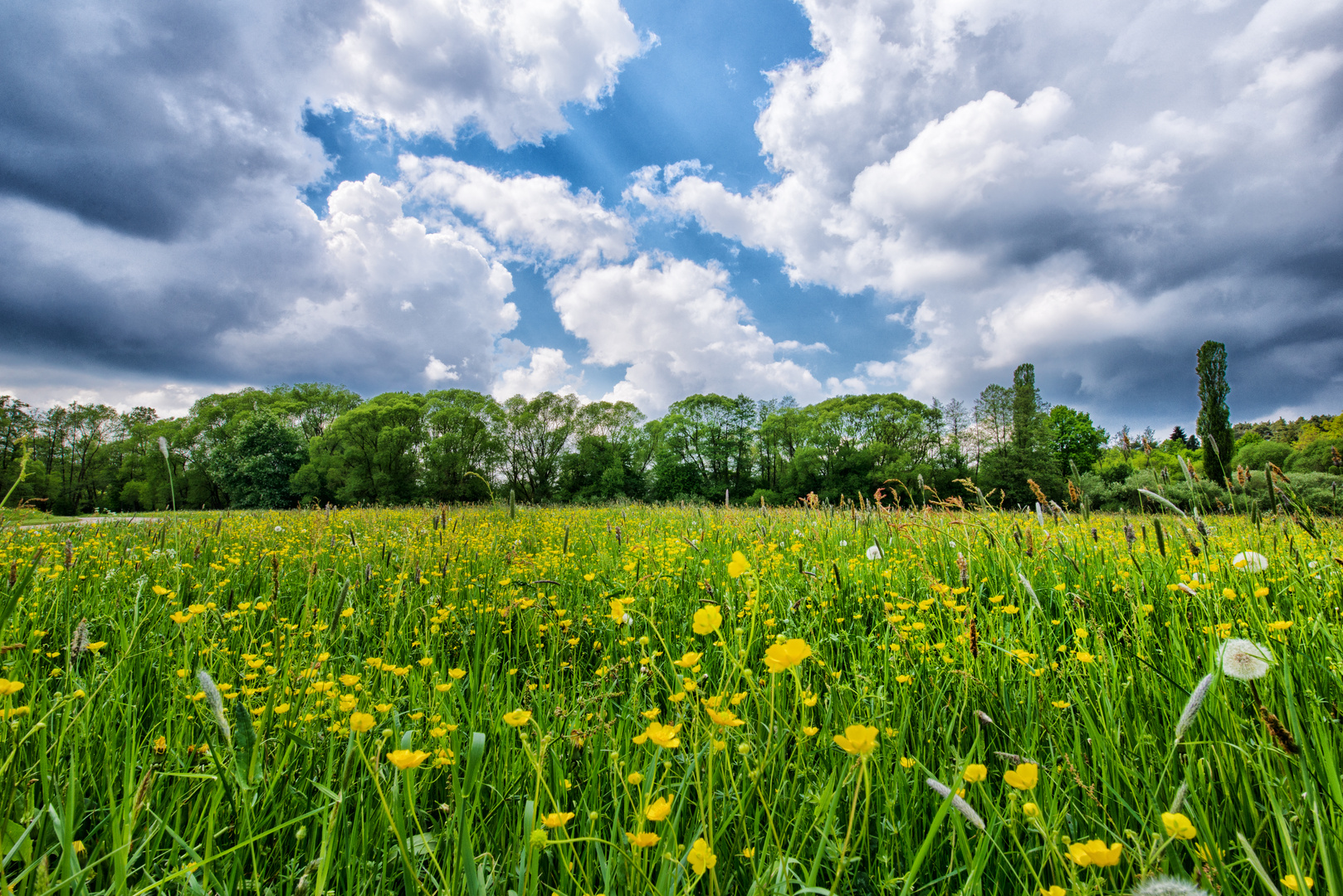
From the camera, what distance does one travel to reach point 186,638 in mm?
2359

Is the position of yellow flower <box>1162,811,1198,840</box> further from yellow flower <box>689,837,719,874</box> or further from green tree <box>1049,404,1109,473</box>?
green tree <box>1049,404,1109,473</box>

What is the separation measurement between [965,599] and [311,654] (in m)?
3.45

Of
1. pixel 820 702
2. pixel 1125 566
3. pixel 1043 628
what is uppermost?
pixel 1125 566

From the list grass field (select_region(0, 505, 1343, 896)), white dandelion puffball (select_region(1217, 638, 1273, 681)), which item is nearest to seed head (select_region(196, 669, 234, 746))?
grass field (select_region(0, 505, 1343, 896))

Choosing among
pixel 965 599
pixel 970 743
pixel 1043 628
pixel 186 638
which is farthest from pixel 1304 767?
pixel 186 638

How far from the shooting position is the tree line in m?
40.1

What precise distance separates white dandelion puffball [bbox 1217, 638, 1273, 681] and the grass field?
0.04 ft

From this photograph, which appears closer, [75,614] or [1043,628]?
[1043,628]

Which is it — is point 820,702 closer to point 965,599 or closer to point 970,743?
point 970,743

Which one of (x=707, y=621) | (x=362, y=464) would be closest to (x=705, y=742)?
(x=707, y=621)

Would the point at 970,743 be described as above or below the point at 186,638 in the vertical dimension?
below

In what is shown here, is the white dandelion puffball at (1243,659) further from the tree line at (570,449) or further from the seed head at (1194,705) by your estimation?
the tree line at (570,449)

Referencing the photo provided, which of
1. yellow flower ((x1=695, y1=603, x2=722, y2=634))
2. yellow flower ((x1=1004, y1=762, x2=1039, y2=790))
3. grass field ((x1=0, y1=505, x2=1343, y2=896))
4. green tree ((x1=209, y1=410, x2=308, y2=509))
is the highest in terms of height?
green tree ((x1=209, y1=410, x2=308, y2=509))

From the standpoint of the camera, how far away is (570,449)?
47.5 metres
